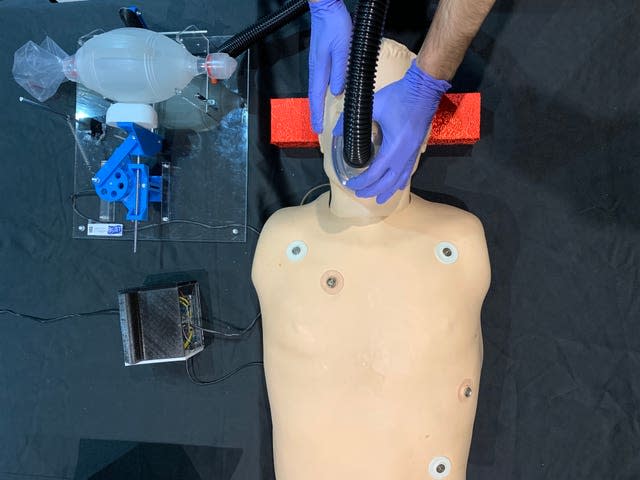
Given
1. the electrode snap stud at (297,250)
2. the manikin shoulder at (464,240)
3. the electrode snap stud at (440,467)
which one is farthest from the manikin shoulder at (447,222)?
the electrode snap stud at (440,467)

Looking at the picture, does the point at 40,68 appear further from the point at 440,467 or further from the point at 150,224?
the point at 440,467

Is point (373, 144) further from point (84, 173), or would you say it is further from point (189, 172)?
point (84, 173)

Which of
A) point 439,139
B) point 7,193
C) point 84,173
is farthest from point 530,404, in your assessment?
point 7,193

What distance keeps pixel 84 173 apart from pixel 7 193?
319mm

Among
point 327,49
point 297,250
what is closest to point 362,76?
point 327,49

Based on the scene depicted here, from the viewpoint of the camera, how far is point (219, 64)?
140cm

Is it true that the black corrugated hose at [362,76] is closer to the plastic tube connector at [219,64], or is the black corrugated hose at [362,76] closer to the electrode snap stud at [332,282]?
the electrode snap stud at [332,282]

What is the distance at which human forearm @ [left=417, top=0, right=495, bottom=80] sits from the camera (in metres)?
1.03

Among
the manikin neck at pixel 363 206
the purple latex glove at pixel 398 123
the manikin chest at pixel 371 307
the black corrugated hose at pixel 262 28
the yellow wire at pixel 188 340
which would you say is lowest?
the yellow wire at pixel 188 340

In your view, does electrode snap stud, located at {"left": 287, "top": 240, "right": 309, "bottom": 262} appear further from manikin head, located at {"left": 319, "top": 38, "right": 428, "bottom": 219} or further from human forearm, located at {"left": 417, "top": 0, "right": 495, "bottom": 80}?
human forearm, located at {"left": 417, "top": 0, "right": 495, "bottom": 80}

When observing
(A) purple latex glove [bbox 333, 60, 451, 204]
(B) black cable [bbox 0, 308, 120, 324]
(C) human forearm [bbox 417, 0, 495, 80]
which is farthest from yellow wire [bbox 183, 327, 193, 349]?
(C) human forearm [bbox 417, 0, 495, 80]

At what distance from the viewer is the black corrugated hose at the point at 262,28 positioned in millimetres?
1439

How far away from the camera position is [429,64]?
1070 mm

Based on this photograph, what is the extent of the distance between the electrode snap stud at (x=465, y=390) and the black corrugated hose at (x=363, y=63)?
0.67 m
